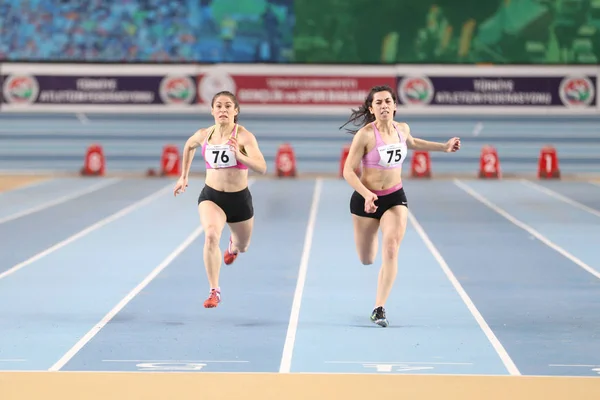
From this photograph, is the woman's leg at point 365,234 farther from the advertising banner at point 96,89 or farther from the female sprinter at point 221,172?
the advertising banner at point 96,89

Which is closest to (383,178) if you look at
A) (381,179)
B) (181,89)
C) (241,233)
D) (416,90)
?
(381,179)

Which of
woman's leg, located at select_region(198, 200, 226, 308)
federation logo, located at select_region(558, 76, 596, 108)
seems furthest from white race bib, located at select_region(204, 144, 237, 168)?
federation logo, located at select_region(558, 76, 596, 108)

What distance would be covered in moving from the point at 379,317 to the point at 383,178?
3.53ft

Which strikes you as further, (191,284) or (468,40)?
(468,40)

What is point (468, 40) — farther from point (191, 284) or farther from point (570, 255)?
point (191, 284)

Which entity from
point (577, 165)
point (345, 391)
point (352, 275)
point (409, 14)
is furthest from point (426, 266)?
point (409, 14)

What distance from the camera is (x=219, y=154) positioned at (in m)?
10.0

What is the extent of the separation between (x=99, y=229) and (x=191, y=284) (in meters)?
4.90

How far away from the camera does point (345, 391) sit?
23.7ft

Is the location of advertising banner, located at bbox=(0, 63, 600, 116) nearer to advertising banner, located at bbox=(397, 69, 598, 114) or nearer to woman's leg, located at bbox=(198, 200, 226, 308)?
advertising banner, located at bbox=(397, 69, 598, 114)

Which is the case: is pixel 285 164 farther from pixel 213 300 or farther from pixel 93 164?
pixel 213 300

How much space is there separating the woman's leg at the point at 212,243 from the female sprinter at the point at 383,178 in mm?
1114

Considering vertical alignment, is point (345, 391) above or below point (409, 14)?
below

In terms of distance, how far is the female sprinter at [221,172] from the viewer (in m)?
9.88
